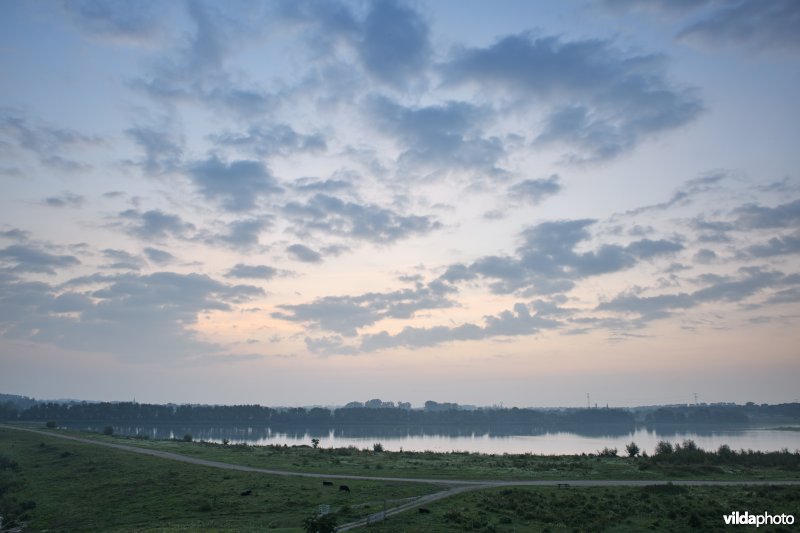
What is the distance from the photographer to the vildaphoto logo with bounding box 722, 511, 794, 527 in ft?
105

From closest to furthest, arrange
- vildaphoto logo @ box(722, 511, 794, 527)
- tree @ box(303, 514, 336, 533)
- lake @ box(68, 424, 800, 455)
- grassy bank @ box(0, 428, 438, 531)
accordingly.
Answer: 1. tree @ box(303, 514, 336, 533)
2. vildaphoto logo @ box(722, 511, 794, 527)
3. grassy bank @ box(0, 428, 438, 531)
4. lake @ box(68, 424, 800, 455)

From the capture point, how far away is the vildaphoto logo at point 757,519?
32.0m

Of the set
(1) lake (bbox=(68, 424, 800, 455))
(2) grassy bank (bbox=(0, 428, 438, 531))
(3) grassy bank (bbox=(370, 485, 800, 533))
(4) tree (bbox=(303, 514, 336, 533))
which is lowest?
(1) lake (bbox=(68, 424, 800, 455))

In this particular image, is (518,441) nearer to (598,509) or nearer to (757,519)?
(598,509)

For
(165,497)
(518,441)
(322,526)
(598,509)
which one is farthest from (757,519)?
(518,441)

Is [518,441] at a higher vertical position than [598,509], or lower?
lower

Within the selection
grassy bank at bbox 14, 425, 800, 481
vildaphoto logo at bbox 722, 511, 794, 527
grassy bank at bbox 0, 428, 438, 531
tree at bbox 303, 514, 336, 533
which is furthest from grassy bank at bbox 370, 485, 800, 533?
grassy bank at bbox 14, 425, 800, 481

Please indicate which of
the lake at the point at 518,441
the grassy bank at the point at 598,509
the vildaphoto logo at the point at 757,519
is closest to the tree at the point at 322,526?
the grassy bank at the point at 598,509

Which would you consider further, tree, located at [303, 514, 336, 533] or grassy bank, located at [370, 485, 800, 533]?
grassy bank, located at [370, 485, 800, 533]

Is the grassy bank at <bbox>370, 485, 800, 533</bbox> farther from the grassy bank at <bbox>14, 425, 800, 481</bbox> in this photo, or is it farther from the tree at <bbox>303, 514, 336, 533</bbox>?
the grassy bank at <bbox>14, 425, 800, 481</bbox>

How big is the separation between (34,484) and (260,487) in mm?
30688

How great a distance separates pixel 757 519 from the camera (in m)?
32.5

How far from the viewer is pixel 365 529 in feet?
93.7

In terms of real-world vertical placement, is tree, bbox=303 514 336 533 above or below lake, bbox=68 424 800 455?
above
